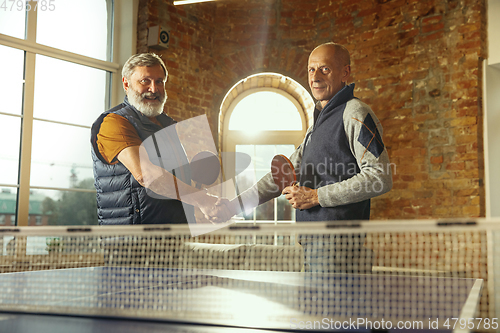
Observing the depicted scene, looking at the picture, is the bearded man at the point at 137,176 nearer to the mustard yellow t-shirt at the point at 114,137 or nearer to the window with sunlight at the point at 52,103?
the mustard yellow t-shirt at the point at 114,137

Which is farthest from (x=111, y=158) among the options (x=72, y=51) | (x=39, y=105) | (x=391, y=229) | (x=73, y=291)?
(x=72, y=51)

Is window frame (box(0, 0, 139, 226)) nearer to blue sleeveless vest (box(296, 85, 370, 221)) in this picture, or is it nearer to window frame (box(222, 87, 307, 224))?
window frame (box(222, 87, 307, 224))

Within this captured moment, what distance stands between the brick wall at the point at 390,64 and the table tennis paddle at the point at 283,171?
2995mm

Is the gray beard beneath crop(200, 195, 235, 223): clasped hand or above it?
above

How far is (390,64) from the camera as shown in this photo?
482 cm

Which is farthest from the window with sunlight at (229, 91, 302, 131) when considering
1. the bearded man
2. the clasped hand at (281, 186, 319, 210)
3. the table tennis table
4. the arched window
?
the table tennis table

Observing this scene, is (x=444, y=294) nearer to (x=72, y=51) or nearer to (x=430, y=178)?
(x=430, y=178)

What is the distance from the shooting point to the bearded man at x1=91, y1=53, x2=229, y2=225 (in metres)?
1.82

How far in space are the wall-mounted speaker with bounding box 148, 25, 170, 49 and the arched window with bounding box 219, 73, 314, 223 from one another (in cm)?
108

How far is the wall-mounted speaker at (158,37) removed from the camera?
4.89 metres

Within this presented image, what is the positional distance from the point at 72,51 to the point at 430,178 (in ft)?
13.4

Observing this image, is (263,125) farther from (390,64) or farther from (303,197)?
(303,197)

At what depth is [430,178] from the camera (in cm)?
450

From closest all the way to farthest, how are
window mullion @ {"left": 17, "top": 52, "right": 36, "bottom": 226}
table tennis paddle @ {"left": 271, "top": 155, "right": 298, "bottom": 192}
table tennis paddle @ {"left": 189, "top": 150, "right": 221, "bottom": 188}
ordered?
table tennis paddle @ {"left": 271, "top": 155, "right": 298, "bottom": 192}, table tennis paddle @ {"left": 189, "top": 150, "right": 221, "bottom": 188}, window mullion @ {"left": 17, "top": 52, "right": 36, "bottom": 226}
